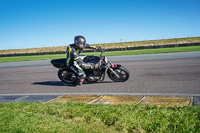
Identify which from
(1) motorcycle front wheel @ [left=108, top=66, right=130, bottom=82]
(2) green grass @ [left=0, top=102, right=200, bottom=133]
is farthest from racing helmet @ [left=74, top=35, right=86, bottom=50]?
(2) green grass @ [left=0, top=102, right=200, bottom=133]

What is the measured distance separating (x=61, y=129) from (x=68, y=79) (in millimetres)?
4666

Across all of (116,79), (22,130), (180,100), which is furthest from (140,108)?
(116,79)

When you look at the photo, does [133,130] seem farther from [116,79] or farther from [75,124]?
[116,79]

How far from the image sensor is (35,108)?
14.1ft

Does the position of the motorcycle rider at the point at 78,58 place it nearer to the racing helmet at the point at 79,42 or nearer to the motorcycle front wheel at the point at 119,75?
the racing helmet at the point at 79,42

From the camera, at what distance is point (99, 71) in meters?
7.38

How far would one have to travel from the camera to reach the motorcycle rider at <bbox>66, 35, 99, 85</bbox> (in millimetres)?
7164

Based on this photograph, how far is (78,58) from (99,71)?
2.80 feet

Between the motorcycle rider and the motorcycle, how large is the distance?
165 millimetres

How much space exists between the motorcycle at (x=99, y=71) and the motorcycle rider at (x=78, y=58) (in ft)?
0.54

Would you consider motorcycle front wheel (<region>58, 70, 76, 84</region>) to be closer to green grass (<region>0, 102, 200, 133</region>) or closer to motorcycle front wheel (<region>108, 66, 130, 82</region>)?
motorcycle front wheel (<region>108, 66, 130, 82</region>)

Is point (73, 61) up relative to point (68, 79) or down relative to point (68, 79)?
up

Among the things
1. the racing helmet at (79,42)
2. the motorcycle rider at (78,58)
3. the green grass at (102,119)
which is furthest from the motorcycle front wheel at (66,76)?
the green grass at (102,119)

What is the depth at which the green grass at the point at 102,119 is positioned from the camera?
10.2 feet
